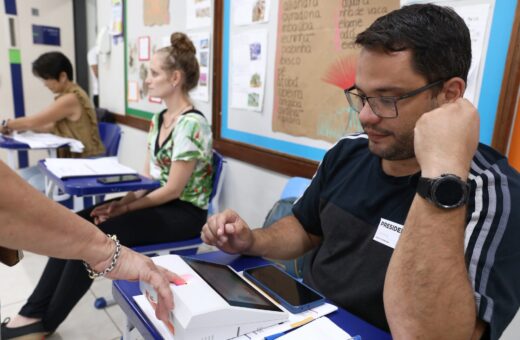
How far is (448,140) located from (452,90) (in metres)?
0.19

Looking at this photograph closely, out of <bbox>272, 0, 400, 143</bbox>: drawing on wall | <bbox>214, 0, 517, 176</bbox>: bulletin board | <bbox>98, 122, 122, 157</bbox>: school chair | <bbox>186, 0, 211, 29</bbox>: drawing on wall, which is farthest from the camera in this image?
<bbox>98, 122, 122, 157</bbox>: school chair

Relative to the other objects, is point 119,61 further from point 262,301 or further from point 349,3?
point 262,301

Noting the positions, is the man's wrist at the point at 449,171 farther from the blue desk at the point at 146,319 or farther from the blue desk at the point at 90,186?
the blue desk at the point at 90,186

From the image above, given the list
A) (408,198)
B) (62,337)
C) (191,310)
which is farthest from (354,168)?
(62,337)

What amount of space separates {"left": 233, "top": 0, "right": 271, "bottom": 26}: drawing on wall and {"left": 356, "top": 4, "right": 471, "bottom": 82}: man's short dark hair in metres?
1.19

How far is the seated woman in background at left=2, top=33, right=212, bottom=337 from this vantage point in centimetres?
167

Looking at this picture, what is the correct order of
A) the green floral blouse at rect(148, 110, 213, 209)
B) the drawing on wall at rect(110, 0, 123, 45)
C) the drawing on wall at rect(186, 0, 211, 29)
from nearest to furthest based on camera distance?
1. the green floral blouse at rect(148, 110, 213, 209)
2. the drawing on wall at rect(186, 0, 211, 29)
3. the drawing on wall at rect(110, 0, 123, 45)

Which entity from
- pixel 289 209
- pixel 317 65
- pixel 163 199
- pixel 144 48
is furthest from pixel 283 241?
pixel 144 48

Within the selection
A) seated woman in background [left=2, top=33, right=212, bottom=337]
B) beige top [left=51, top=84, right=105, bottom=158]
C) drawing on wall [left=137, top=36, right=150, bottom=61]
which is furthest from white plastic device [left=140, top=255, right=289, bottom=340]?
drawing on wall [left=137, top=36, right=150, bottom=61]

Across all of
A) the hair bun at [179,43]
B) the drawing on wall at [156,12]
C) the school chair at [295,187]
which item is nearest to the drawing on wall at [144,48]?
the drawing on wall at [156,12]

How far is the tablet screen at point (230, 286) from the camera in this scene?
77cm

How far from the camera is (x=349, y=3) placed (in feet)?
5.22

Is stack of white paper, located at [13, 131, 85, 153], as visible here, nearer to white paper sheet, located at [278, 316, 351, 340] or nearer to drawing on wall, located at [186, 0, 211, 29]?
drawing on wall, located at [186, 0, 211, 29]

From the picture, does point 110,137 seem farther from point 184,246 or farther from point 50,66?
point 184,246
